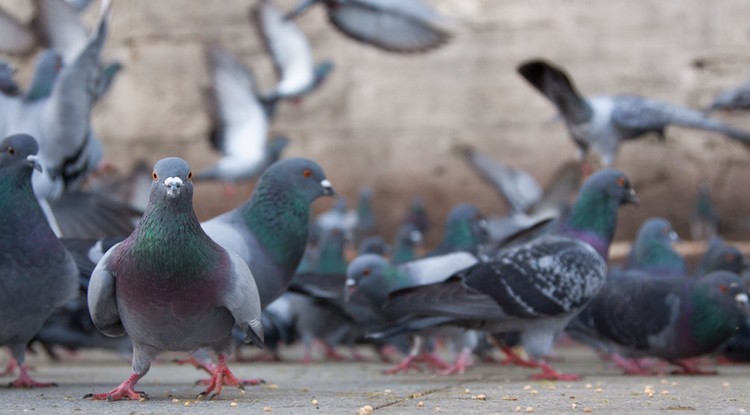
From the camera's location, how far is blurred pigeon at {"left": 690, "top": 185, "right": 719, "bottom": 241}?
523 inches

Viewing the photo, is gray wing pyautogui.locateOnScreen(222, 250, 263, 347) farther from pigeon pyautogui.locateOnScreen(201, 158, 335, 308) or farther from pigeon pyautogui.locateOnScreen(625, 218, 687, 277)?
pigeon pyautogui.locateOnScreen(625, 218, 687, 277)

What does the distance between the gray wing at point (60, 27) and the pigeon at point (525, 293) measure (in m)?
4.85

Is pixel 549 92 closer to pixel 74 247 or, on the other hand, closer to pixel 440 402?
pixel 74 247

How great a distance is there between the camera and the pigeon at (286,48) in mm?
13539

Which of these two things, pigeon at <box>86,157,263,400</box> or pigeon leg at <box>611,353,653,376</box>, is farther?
pigeon leg at <box>611,353,653,376</box>

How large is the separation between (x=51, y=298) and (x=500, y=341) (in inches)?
133

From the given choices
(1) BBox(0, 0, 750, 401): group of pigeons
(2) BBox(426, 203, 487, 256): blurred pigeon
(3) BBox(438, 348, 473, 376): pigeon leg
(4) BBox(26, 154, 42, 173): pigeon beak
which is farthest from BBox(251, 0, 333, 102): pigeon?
(4) BBox(26, 154, 42, 173): pigeon beak

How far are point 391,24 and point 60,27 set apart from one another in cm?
330

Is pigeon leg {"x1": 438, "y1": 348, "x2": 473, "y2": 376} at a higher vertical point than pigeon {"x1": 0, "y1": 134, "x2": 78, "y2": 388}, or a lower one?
lower

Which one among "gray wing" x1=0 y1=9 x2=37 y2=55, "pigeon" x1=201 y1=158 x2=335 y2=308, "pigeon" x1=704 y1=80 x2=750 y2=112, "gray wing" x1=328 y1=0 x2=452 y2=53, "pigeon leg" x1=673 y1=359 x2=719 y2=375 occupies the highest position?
"gray wing" x1=328 y1=0 x2=452 y2=53

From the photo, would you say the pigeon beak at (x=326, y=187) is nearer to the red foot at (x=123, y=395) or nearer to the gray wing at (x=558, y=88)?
the red foot at (x=123, y=395)

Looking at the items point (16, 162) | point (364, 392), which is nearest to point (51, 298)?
point (16, 162)

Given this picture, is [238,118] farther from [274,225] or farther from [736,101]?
[274,225]

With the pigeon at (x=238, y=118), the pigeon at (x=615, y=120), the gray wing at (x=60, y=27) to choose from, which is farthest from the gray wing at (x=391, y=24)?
the gray wing at (x=60, y=27)
